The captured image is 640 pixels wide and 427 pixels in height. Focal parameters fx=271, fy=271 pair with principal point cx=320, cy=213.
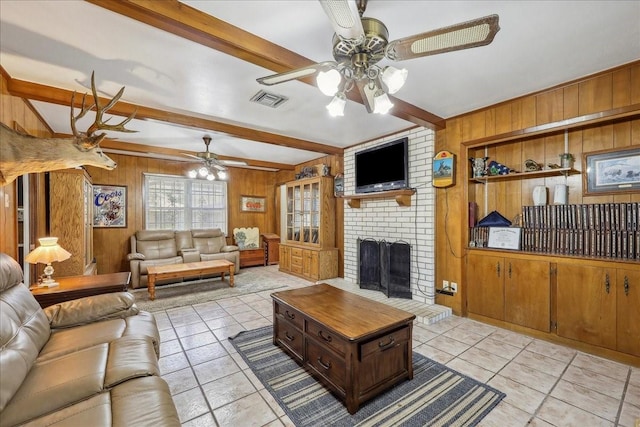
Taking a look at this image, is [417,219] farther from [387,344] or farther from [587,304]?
[387,344]

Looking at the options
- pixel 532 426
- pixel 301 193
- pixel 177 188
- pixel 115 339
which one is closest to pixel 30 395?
pixel 115 339

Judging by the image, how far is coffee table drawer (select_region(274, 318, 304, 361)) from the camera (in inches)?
90.5

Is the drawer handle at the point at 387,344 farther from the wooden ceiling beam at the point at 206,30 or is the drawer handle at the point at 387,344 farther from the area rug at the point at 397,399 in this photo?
the wooden ceiling beam at the point at 206,30

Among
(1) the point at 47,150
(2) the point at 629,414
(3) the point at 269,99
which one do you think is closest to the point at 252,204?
(3) the point at 269,99

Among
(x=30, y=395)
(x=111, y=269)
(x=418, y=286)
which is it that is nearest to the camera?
(x=30, y=395)

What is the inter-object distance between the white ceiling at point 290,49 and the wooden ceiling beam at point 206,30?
5cm

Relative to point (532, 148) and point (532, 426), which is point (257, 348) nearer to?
point (532, 426)

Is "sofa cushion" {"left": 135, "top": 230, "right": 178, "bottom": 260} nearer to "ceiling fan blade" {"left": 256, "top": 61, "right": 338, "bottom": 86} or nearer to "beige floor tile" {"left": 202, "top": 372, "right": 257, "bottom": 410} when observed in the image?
"beige floor tile" {"left": 202, "top": 372, "right": 257, "bottom": 410}

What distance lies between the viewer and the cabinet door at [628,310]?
7.39 feet

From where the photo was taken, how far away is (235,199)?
22.4ft

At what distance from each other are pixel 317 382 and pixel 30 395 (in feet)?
5.27

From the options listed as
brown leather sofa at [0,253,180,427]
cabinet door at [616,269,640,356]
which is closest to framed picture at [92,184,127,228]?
brown leather sofa at [0,253,180,427]

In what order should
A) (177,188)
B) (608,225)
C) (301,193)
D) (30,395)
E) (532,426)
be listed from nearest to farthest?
(30,395) → (532,426) → (608,225) → (301,193) → (177,188)

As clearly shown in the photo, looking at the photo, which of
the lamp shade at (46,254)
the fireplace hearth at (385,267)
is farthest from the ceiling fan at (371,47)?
the lamp shade at (46,254)
